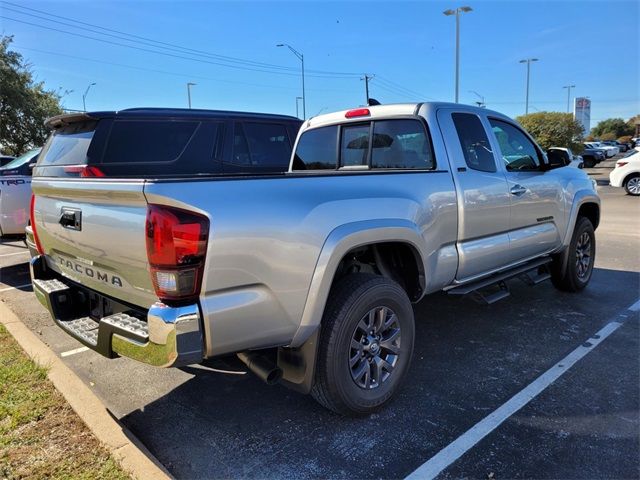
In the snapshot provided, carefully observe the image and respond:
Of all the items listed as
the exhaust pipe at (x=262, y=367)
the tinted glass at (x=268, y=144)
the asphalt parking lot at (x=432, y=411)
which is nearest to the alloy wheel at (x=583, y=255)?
the asphalt parking lot at (x=432, y=411)

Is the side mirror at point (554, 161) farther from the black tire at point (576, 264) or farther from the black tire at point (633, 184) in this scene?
the black tire at point (633, 184)

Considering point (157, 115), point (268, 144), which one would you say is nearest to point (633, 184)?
point (268, 144)

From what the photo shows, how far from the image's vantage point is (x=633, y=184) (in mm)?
16922

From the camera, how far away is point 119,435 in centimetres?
275

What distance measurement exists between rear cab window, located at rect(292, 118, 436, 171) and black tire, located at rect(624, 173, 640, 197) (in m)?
16.3

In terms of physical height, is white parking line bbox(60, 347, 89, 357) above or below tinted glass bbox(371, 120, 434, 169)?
below

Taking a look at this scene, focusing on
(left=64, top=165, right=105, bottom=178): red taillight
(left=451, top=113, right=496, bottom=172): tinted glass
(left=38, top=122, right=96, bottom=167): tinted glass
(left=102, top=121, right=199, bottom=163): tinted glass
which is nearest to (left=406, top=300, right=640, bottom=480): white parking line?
(left=451, top=113, right=496, bottom=172): tinted glass

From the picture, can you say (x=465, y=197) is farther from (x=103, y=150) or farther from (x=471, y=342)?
(x=103, y=150)

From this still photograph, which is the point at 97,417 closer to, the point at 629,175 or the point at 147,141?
the point at 147,141

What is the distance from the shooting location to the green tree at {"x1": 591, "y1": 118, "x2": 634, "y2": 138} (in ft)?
333

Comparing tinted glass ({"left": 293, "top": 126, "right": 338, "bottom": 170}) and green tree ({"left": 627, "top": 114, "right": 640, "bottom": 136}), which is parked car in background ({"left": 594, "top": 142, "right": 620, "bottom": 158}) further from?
green tree ({"left": 627, "top": 114, "right": 640, "bottom": 136})

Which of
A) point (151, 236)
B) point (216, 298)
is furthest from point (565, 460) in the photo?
point (151, 236)

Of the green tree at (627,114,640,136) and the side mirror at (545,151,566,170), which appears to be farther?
the green tree at (627,114,640,136)

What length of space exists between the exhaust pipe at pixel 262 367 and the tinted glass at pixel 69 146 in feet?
10.3
